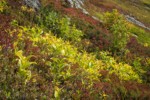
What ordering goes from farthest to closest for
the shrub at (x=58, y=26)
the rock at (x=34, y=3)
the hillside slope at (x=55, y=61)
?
the rock at (x=34, y=3) < the shrub at (x=58, y=26) < the hillside slope at (x=55, y=61)

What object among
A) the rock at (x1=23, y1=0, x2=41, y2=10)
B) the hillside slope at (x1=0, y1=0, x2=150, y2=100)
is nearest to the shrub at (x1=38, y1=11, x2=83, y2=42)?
the hillside slope at (x1=0, y1=0, x2=150, y2=100)

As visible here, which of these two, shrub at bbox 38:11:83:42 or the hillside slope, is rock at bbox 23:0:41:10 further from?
shrub at bbox 38:11:83:42

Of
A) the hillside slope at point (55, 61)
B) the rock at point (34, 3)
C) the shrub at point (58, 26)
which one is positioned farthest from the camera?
the rock at point (34, 3)

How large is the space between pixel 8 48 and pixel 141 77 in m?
12.1

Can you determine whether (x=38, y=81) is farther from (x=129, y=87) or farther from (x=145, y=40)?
(x=145, y=40)

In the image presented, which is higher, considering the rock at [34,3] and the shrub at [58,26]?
the rock at [34,3]

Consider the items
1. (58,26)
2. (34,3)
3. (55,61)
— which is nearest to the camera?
(55,61)

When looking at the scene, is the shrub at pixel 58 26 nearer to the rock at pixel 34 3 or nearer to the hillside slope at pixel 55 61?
the hillside slope at pixel 55 61

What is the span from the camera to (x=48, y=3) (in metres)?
23.6

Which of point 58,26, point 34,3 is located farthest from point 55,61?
point 34,3

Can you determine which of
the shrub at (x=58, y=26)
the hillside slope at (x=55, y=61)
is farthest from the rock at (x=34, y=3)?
the shrub at (x=58, y=26)

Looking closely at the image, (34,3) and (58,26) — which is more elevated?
(34,3)

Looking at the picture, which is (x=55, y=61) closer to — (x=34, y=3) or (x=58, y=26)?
(x=58, y=26)

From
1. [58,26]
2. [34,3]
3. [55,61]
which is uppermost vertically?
[55,61]
